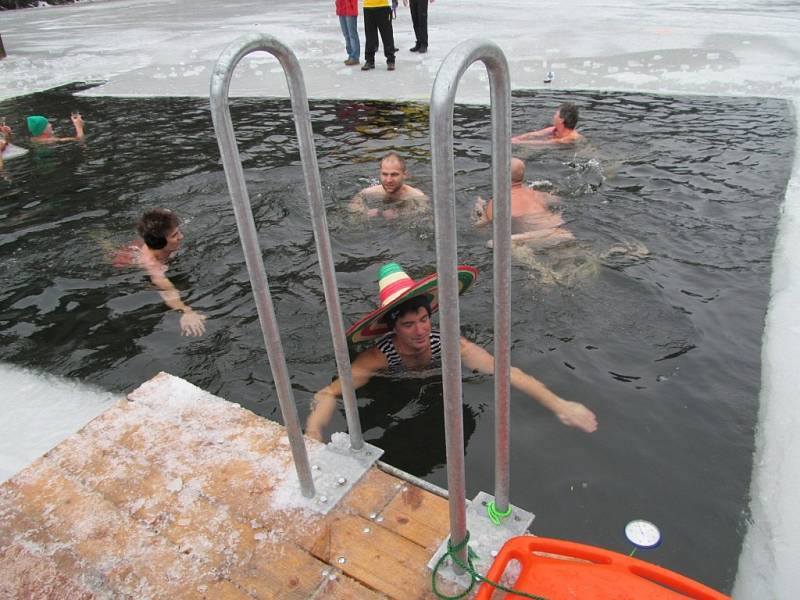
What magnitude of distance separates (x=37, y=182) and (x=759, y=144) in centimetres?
913

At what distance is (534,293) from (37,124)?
26.4 ft

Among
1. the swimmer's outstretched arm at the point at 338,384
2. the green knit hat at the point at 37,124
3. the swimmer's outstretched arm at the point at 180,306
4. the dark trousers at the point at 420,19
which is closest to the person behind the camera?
the swimmer's outstretched arm at the point at 338,384

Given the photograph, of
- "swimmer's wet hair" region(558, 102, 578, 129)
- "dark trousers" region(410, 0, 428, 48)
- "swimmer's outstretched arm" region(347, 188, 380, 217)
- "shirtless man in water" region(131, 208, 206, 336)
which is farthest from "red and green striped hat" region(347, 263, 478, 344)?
"dark trousers" region(410, 0, 428, 48)

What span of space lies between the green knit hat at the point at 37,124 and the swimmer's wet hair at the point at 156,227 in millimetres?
5208

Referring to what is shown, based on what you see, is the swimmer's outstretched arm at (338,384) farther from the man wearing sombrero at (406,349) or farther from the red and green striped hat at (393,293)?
the red and green striped hat at (393,293)

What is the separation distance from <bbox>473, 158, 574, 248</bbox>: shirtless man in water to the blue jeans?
7474 millimetres

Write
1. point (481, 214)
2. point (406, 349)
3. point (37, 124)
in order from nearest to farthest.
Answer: point (406, 349) → point (481, 214) → point (37, 124)

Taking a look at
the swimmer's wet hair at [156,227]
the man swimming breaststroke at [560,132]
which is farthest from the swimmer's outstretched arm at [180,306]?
the man swimming breaststroke at [560,132]

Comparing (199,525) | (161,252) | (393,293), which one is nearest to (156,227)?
(161,252)

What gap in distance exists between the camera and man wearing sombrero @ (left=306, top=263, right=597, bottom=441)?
332cm

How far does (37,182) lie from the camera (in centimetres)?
764

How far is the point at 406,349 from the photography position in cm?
372

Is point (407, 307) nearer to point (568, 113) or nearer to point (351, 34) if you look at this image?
point (568, 113)

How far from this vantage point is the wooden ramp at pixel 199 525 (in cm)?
205
